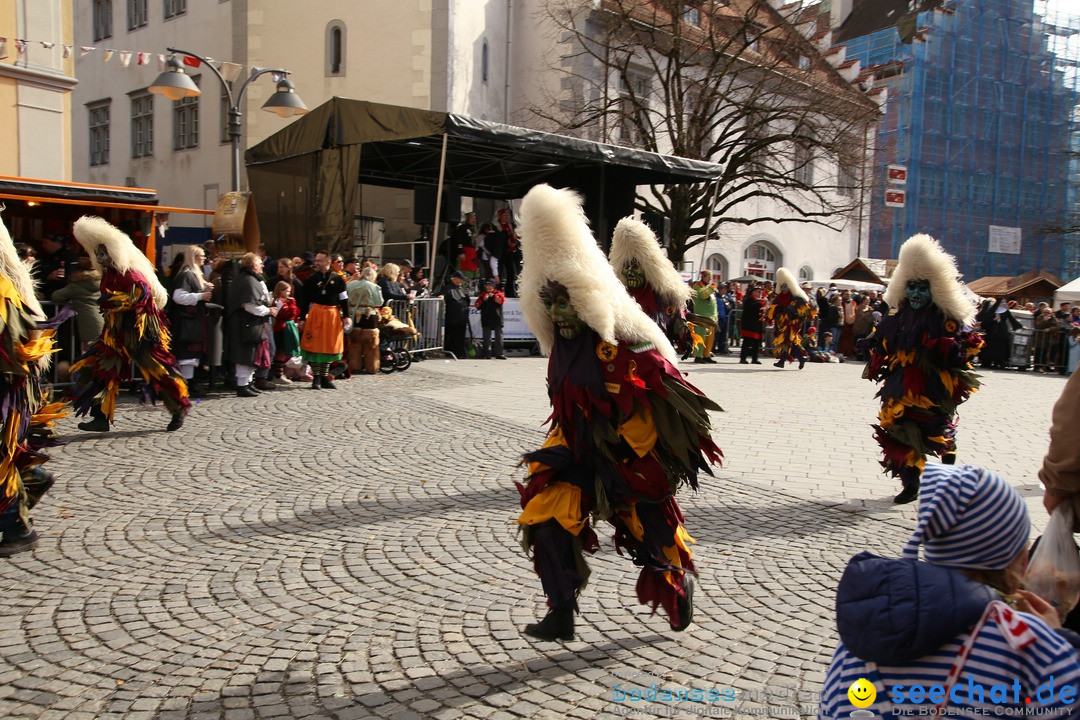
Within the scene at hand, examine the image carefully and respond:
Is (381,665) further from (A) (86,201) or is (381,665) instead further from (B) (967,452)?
(A) (86,201)

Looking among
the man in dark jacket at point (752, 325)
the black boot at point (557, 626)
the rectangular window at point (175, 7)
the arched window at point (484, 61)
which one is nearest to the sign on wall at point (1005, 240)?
the arched window at point (484, 61)

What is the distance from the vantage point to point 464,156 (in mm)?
19438

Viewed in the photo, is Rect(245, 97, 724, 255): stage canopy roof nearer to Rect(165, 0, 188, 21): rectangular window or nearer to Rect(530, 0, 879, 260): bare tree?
Rect(530, 0, 879, 260): bare tree

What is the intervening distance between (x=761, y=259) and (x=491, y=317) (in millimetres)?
22018

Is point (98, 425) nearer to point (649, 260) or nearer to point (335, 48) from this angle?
point (649, 260)

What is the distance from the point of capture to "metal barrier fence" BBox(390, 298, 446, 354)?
14.5 m

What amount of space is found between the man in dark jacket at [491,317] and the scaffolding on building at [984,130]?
91.0 ft

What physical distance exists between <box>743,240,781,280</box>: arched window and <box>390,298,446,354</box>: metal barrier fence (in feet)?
69.2

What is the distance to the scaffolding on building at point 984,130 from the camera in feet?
137

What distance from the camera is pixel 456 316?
630 inches

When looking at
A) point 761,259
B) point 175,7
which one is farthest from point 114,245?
point 761,259

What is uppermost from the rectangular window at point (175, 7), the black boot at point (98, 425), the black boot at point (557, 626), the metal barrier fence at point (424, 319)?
the rectangular window at point (175, 7)

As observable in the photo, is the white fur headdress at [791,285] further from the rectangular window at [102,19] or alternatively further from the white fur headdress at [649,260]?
the rectangular window at [102,19]

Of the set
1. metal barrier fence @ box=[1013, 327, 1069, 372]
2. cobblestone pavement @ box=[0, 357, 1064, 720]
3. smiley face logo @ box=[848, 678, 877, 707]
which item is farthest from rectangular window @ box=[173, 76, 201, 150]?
smiley face logo @ box=[848, 678, 877, 707]
